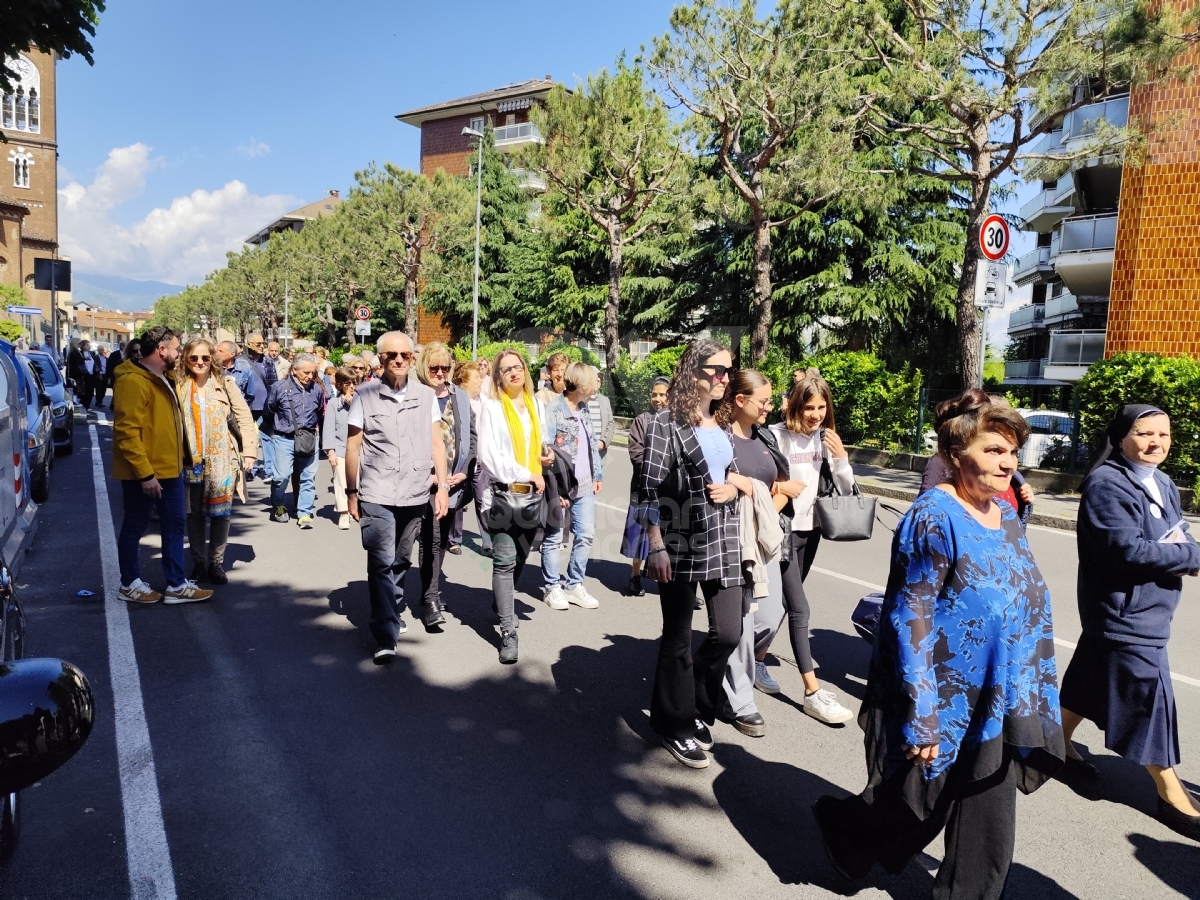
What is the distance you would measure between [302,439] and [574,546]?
12.9ft

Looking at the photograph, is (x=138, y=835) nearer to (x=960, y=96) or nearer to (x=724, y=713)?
(x=724, y=713)

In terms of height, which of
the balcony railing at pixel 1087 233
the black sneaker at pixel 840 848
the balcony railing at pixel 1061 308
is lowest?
the black sneaker at pixel 840 848

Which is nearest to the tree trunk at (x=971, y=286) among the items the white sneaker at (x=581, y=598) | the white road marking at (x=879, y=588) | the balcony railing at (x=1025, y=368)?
the white road marking at (x=879, y=588)

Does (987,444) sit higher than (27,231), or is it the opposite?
(27,231)

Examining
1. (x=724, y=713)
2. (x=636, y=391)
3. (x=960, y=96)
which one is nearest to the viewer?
(x=724, y=713)

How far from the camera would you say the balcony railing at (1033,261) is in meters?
40.4

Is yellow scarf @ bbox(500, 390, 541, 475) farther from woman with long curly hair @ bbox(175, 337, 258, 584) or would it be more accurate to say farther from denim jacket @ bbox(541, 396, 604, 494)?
woman with long curly hair @ bbox(175, 337, 258, 584)

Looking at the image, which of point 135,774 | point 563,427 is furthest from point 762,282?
point 135,774

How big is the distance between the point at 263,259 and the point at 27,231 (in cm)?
2248

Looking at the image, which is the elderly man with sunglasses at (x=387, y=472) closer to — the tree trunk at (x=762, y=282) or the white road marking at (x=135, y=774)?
the white road marking at (x=135, y=774)

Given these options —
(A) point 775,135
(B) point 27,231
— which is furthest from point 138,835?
(B) point 27,231

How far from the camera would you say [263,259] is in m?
69.8

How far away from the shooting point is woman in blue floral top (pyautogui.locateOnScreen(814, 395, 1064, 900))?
252 cm

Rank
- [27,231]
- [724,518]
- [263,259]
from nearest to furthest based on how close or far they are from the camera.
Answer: [724,518], [263,259], [27,231]
